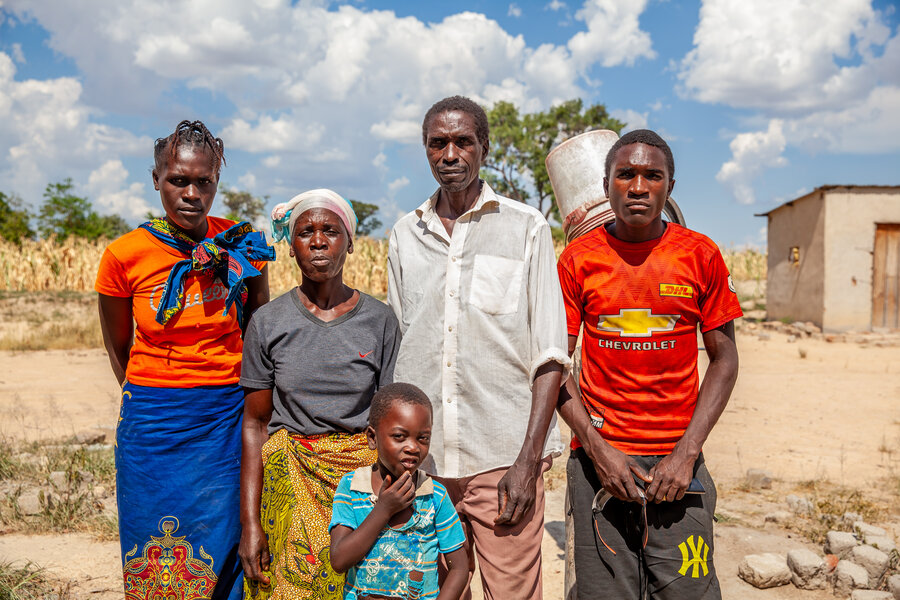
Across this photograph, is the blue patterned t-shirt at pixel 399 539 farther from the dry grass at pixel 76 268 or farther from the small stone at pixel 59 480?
the dry grass at pixel 76 268

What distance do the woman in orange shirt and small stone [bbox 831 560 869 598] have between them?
3250 mm

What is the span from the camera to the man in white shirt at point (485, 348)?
2.25m

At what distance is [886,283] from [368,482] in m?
15.0

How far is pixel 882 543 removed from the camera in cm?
407

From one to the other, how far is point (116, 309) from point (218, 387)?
1.68 ft

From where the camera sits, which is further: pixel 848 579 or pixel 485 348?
pixel 848 579

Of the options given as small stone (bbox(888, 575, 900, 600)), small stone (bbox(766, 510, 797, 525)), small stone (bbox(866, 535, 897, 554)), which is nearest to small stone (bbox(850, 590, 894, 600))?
small stone (bbox(888, 575, 900, 600))

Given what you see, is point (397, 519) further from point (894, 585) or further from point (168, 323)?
point (894, 585)

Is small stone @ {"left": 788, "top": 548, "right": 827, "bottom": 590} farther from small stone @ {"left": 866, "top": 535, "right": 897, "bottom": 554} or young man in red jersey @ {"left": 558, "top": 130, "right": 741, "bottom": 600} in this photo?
young man in red jersey @ {"left": 558, "top": 130, "right": 741, "bottom": 600}

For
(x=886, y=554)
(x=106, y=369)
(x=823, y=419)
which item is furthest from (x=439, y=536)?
(x=106, y=369)

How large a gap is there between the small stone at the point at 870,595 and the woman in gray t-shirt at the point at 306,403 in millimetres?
2910

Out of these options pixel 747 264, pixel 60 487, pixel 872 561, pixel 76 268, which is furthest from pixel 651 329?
pixel 747 264

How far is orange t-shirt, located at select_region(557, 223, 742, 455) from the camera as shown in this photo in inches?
89.4

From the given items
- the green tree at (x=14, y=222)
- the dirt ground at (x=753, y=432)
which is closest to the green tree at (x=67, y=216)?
the green tree at (x=14, y=222)
